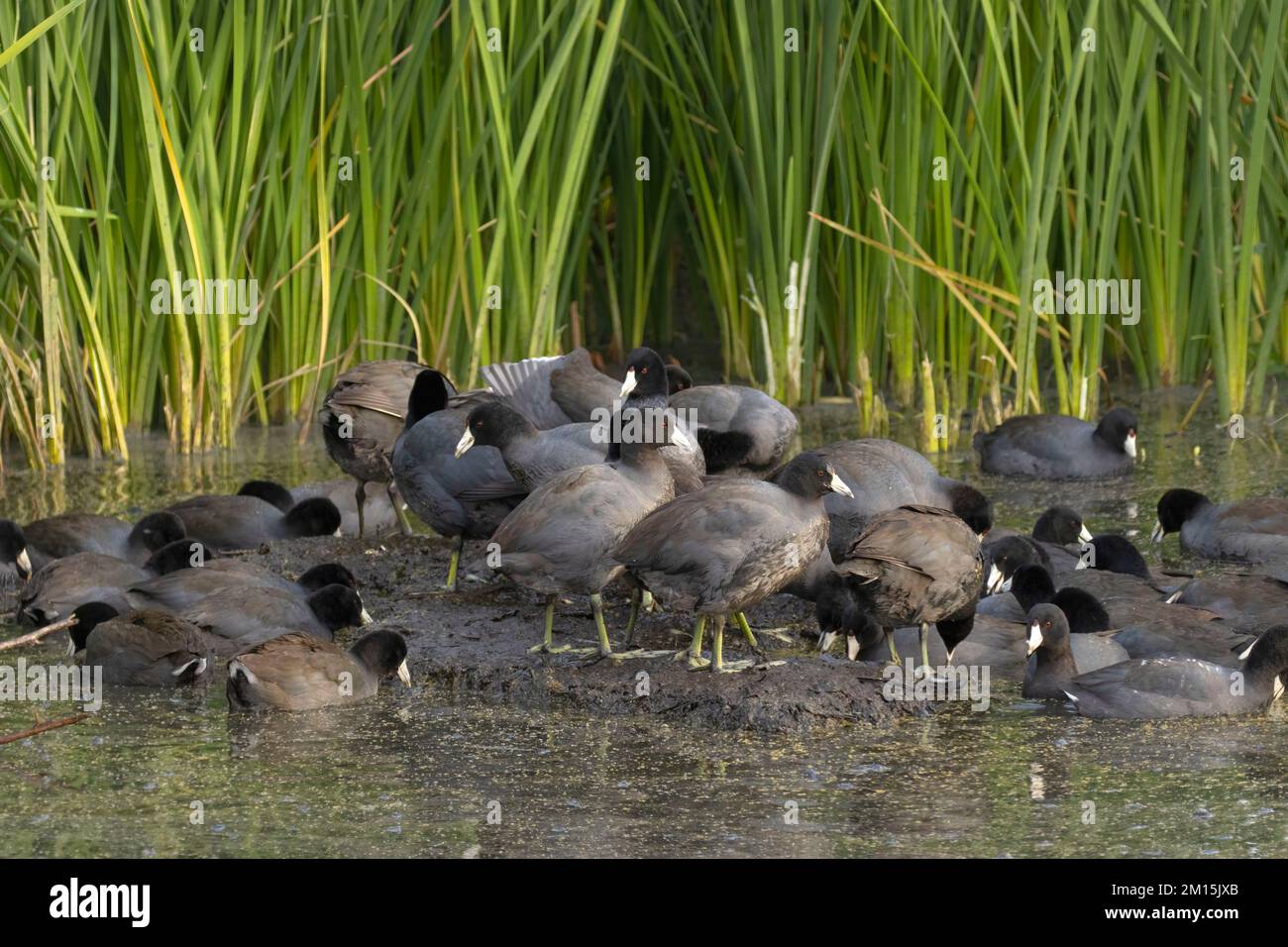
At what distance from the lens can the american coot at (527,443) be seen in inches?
308

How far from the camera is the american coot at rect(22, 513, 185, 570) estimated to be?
8820 mm

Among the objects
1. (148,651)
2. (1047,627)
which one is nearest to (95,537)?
(148,651)

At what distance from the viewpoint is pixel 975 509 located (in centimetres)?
809

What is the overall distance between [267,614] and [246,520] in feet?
6.04

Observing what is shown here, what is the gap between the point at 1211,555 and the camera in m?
8.76

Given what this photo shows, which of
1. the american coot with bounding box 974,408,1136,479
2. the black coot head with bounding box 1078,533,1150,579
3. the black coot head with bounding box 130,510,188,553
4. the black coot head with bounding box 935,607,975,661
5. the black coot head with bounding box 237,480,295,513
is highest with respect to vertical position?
the american coot with bounding box 974,408,1136,479

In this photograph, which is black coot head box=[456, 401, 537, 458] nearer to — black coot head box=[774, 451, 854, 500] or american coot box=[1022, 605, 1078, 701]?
black coot head box=[774, 451, 854, 500]

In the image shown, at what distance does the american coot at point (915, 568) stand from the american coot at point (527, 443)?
1396 mm

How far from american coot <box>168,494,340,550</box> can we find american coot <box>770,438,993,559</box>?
2566 millimetres

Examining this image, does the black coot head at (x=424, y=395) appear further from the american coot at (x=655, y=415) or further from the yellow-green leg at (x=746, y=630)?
the yellow-green leg at (x=746, y=630)

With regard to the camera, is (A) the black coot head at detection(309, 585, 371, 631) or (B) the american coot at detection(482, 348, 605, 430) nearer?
(A) the black coot head at detection(309, 585, 371, 631)

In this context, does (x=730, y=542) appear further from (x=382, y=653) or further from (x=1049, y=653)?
(x=382, y=653)

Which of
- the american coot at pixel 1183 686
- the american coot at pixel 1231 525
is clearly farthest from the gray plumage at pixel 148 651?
the american coot at pixel 1231 525

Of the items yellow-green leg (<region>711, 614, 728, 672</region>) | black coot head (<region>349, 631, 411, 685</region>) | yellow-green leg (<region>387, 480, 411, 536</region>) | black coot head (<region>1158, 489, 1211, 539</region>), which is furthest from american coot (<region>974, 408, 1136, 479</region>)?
black coot head (<region>349, 631, 411, 685</region>)
